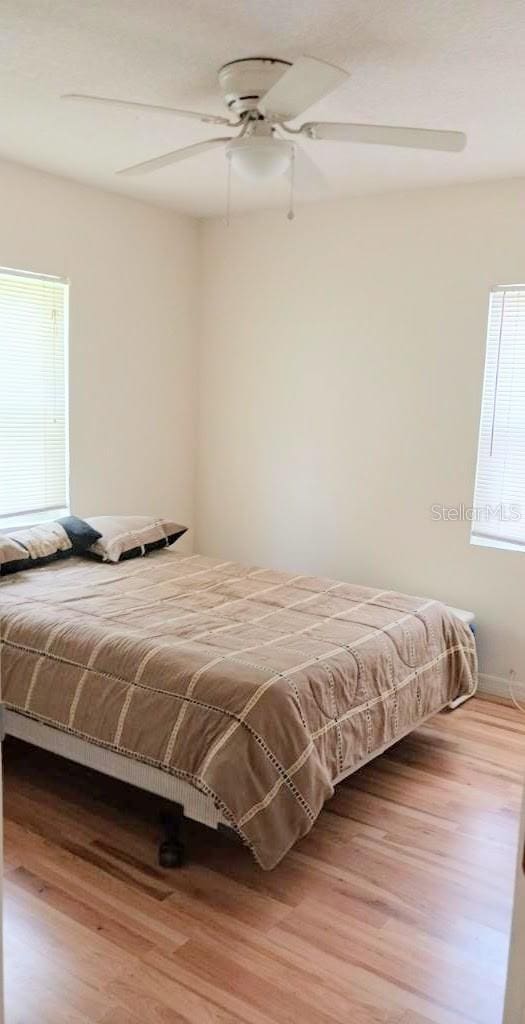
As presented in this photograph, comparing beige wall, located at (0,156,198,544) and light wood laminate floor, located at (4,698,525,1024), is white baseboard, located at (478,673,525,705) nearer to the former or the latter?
light wood laminate floor, located at (4,698,525,1024)

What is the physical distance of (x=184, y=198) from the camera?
430 cm

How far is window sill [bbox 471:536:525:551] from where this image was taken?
152 inches

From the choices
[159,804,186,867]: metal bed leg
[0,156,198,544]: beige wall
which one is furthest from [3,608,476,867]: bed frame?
[0,156,198,544]: beige wall

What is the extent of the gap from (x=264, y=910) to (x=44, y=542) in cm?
205

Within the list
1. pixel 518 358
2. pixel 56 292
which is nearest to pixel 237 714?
pixel 518 358

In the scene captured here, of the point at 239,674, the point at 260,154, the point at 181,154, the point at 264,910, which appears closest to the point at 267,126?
the point at 260,154

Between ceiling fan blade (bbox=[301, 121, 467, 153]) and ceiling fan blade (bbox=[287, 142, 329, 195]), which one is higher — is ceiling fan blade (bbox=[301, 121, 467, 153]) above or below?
below

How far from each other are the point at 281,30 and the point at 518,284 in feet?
6.26

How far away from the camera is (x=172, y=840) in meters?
2.41

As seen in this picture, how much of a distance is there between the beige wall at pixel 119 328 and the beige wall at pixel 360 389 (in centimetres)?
20

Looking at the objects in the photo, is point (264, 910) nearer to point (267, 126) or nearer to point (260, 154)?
point (260, 154)

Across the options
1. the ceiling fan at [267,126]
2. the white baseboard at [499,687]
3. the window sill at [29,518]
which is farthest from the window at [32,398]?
the white baseboard at [499,687]

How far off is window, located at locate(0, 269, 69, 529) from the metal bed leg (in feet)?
6.72

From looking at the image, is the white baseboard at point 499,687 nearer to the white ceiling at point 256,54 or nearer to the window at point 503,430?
the window at point 503,430
